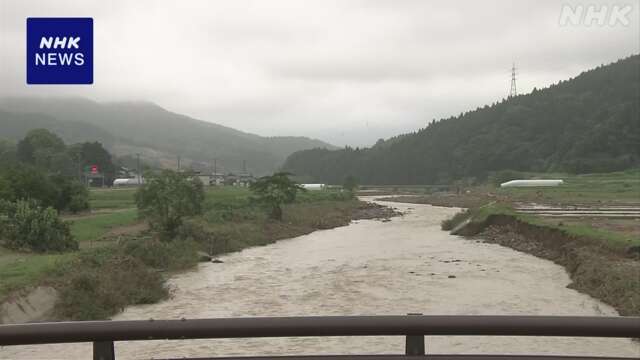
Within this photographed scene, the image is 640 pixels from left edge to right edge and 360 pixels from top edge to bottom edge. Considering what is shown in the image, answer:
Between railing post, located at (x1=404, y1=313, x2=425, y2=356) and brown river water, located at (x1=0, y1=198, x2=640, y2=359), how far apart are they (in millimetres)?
10232

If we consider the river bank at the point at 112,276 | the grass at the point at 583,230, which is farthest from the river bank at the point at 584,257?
the river bank at the point at 112,276

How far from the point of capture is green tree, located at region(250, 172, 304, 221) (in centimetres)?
5797

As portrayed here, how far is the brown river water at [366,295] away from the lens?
1491 centimetres

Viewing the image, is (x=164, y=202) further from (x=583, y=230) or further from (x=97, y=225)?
(x=583, y=230)

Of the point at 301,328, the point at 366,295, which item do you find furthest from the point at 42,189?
the point at 301,328

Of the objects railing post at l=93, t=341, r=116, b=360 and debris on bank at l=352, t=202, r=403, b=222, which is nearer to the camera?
railing post at l=93, t=341, r=116, b=360

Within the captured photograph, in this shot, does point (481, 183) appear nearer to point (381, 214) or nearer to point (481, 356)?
point (381, 214)

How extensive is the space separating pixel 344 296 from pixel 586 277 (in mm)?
10384

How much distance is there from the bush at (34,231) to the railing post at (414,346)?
1085 inches

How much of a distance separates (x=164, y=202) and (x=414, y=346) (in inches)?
1389

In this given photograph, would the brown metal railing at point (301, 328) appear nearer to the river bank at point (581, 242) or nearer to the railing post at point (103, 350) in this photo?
the railing post at point (103, 350)

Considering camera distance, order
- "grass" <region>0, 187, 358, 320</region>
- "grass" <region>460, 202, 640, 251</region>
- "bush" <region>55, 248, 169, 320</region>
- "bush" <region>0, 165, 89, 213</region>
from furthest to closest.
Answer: "bush" <region>0, 165, 89, 213</region> → "grass" <region>460, 202, 640, 251</region> → "grass" <region>0, 187, 358, 320</region> → "bush" <region>55, 248, 169, 320</region>

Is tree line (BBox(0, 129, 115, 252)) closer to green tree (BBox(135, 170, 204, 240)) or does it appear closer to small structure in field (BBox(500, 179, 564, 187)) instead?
green tree (BBox(135, 170, 204, 240))

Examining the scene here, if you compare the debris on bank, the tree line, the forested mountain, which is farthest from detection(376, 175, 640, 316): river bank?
the forested mountain
